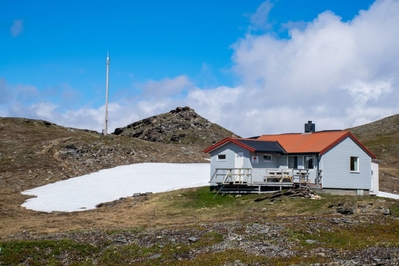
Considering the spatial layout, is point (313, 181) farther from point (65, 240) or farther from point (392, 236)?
point (65, 240)

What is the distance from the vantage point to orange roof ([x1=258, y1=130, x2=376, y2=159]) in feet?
138

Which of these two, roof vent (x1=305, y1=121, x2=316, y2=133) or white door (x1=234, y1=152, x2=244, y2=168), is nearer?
white door (x1=234, y1=152, x2=244, y2=168)

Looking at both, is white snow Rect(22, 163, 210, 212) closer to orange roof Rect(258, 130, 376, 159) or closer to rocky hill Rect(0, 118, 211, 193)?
rocky hill Rect(0, 118, 211, 193)

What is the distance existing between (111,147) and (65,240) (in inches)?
1752

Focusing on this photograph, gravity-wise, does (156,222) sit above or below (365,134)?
below

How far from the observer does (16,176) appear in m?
54.7

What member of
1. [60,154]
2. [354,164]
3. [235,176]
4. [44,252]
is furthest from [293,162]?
[60,154]

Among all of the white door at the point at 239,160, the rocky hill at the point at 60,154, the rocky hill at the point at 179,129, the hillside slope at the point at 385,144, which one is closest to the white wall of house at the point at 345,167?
the white door at the point at 239,160

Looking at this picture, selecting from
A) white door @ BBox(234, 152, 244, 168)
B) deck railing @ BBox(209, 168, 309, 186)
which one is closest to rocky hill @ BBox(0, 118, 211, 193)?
deck railing @ BBox(209, 168, 309, 186)

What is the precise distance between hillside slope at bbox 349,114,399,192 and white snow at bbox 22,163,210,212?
23928 millimetres

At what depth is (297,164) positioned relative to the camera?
44031 millimetres

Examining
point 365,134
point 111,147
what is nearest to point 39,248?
point 111,147

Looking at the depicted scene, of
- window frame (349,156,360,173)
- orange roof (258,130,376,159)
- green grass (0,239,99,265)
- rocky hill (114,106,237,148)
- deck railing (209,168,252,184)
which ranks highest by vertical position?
rocky hill (114,106,237,148)

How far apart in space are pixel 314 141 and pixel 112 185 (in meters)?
23.4
